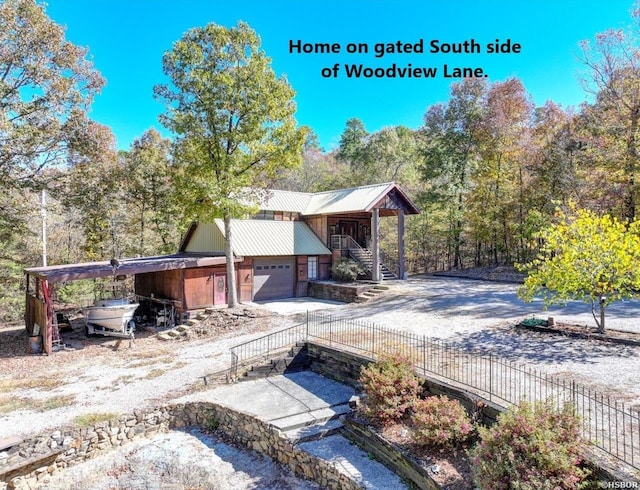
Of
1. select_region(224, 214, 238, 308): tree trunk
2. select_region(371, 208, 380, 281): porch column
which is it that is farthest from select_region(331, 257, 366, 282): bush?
select_region(224, 214, 238, 308): tree trunk

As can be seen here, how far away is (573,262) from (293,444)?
9.14m

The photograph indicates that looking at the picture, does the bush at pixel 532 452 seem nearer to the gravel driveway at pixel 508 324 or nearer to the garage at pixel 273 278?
the gravel driveway at pixel 508 324

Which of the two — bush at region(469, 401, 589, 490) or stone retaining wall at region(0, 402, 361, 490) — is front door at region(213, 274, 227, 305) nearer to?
stone retaining wall at region(0, 402, 361, 490)

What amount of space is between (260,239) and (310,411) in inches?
519

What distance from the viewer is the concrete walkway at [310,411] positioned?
735cm

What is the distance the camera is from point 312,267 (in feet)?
76.2

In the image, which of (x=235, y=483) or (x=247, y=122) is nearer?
(x=235, y=483)

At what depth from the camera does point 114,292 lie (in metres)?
26.3

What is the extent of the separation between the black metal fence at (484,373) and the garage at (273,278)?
19.6 feet

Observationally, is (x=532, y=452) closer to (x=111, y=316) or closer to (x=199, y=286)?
(x=111, y=316)

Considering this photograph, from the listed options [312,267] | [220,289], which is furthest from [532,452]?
[312,267]

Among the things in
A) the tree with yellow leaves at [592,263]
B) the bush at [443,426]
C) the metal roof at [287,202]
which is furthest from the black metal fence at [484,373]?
the metal roof at [287,202]

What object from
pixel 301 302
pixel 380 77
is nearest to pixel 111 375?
pixel 301 302

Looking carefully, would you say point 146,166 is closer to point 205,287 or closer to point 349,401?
point 205,287
